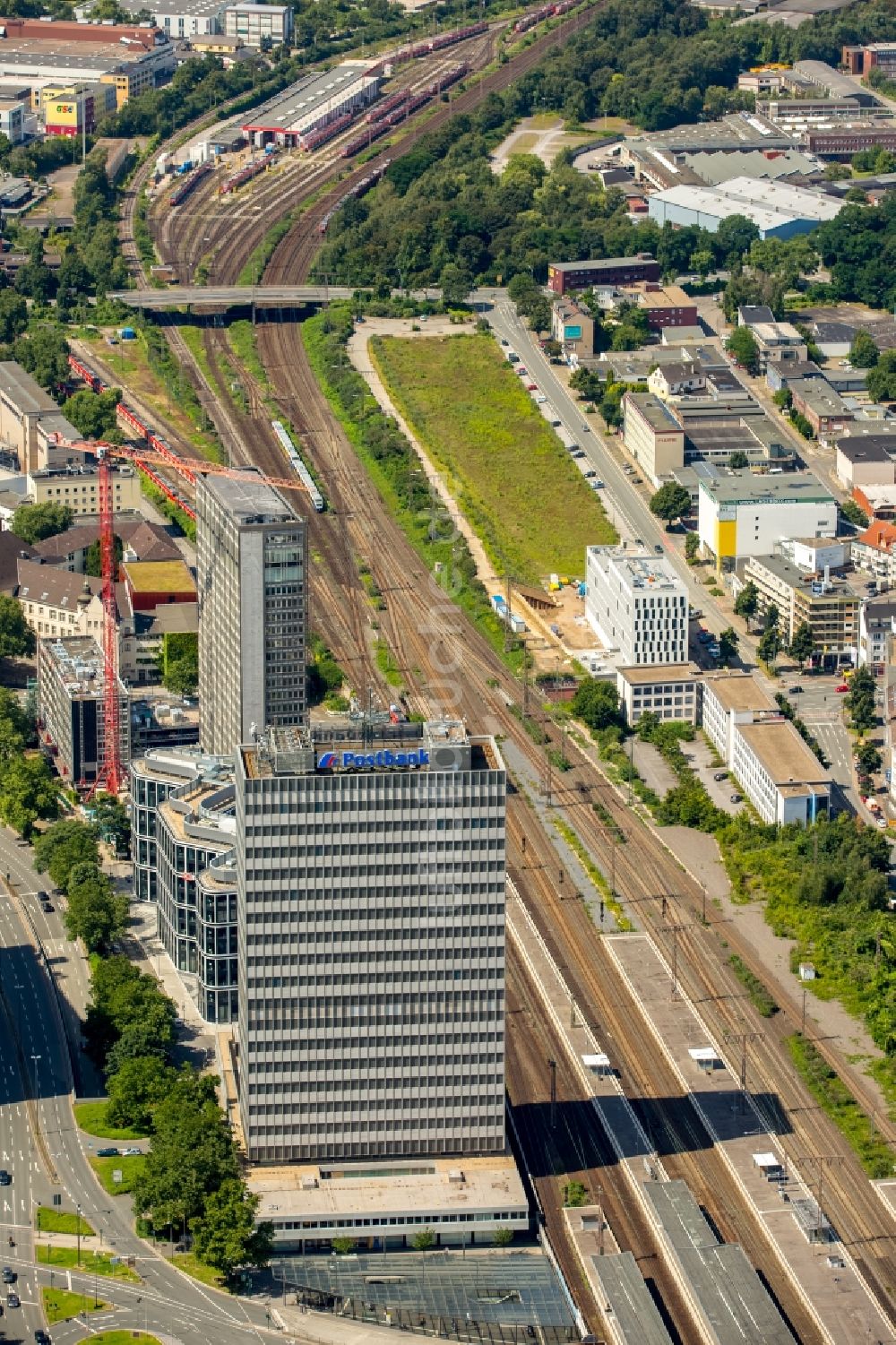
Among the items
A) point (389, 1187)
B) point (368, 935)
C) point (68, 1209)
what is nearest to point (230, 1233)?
point (389, 1187)

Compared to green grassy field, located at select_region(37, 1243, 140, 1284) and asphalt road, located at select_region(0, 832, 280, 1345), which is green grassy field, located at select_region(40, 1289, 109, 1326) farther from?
green grassy field, located at select_region(37, 1243, 140, 1284)

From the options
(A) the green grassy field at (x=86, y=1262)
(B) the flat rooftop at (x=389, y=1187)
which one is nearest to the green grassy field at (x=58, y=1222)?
(A) the green grassy field at (x=86, y=1262)

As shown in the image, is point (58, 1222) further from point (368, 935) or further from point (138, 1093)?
point (368, 935)

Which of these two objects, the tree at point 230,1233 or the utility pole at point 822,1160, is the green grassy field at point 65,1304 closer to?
the tree at point 230,1233

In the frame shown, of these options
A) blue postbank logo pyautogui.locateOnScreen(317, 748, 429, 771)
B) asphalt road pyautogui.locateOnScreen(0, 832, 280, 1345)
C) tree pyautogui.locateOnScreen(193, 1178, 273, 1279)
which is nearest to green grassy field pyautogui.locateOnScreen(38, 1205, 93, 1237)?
asphalt road pyautogui.locateOnScreen(0, 832, 280, 1345)

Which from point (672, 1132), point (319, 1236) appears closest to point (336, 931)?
point (319, 1236)
